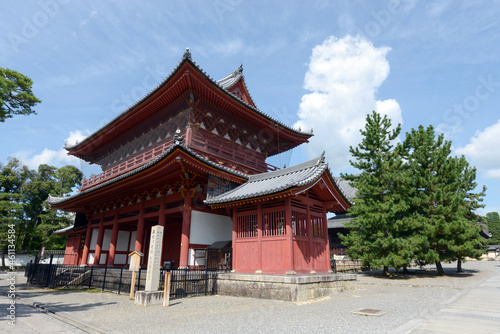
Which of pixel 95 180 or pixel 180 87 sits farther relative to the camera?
pixel 95 180

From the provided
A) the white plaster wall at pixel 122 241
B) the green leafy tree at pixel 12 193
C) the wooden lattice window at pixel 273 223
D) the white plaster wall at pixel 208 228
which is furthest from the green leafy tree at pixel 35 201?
the wooden lattice window at pixel 273 223

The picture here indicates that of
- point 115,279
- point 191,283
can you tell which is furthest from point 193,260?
point 115,279

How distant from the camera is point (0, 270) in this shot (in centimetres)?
3170

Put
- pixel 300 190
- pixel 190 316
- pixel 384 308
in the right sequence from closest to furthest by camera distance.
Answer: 1. pixel 190 316
2. pixel 384 308
3. pixel 300 190

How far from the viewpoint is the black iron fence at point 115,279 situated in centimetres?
1084

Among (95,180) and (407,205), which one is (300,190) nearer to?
(407,205)

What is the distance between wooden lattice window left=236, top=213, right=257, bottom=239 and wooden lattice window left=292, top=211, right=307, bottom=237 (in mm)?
1677

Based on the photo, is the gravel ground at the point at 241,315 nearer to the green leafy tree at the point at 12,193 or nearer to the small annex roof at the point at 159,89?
the small annex roof at the point at 159,89

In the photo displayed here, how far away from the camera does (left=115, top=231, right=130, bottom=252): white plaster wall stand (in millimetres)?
19469

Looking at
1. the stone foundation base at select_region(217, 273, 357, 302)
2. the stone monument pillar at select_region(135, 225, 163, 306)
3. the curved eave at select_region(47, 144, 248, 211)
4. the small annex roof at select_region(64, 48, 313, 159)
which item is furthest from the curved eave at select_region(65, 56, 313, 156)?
the stone foundation base at select_region(217, 273, 357, 302)

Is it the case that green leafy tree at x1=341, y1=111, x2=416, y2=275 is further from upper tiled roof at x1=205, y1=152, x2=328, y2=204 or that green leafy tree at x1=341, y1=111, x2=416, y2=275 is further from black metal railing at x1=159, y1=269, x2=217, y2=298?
black metal railing at x1=159, y1=269, x2=217, y2=298

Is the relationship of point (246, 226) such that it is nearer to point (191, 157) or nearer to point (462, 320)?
point (191, 157)

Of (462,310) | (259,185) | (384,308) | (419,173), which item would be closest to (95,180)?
(259,185)

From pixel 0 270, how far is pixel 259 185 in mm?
36351
